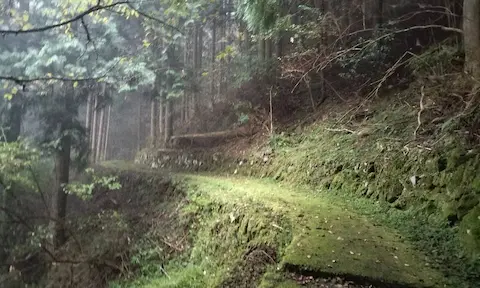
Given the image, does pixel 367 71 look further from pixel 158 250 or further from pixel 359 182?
pixel 158 250

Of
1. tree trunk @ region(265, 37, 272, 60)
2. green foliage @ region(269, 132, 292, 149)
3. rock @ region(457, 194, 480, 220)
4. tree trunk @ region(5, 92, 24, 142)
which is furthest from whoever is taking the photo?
tree trunk @ region(265, 37, 272, 60)

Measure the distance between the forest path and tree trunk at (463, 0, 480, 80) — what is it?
10.2 ft

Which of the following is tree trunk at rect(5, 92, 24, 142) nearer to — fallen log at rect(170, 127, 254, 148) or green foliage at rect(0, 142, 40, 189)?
green foliage at rect(0, 142, 40, 189)

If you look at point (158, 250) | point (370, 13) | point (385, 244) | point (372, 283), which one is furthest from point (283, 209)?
point (370, 13)

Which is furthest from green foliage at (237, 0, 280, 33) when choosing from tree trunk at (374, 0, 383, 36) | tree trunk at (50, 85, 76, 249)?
tree trunk at (50, 85, 76, 249)

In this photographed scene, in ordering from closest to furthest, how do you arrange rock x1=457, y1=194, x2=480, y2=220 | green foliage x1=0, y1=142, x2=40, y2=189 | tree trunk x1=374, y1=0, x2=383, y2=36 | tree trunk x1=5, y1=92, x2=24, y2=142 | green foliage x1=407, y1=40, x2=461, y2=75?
rock x1=457, y1=194, x2=480, y2=220
green foliage x1=407, y1=40, x2=461, y2=75
green foliage x1=0, y1=142, x2=40, y2=189
tree trunk x1=374, y1=0, x2=383, y2=36
tree trunk x1=5, y1=92, x2=24, y2=142

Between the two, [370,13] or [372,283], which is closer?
[372,283]

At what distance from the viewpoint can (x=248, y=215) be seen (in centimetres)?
597

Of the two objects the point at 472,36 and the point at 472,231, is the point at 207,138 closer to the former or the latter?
the point at 472,36

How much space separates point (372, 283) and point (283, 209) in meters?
2.11

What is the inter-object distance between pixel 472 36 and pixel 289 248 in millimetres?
4797

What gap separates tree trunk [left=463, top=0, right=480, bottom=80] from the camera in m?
5.84

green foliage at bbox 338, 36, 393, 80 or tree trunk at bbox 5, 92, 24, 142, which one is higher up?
green foliage at bbox 338, 36, 393, 80

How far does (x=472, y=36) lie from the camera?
599 centimetres
